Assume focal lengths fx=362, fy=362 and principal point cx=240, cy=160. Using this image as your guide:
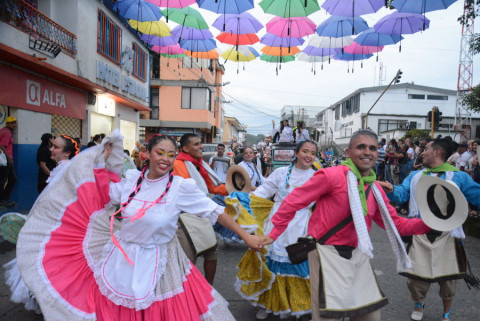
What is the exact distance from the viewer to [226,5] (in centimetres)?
865

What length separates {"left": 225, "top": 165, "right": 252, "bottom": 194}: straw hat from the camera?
454 cm

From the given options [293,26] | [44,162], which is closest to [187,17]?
[293,26]

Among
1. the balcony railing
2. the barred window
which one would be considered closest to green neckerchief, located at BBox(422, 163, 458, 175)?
the balcony railing

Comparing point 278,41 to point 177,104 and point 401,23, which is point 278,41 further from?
point 177,104

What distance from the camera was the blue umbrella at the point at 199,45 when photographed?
11461 millimetres

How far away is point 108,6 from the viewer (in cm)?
1383

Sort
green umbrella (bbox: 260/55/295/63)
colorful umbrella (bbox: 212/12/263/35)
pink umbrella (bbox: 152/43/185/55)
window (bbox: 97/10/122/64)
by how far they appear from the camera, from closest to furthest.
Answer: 1. colorful umbrella (bbox: 212/12/263/35)
2. green umbrella (bbox: 260/55/295/63)
3. pink umbrella (bbox: 152/43/185/55)
4. window (bbox: 97/10/122/64)

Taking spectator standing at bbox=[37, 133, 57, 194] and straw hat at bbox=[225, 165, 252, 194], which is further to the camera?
spectator standing at bbox=[37, 133, 57, 194]

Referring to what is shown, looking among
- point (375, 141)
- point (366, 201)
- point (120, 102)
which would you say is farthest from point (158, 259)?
point (120, 102)

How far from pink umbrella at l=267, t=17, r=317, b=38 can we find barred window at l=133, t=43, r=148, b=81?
31.7 ft

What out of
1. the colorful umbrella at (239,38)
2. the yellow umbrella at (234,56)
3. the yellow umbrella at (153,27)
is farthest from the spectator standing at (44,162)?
the yellow umbrella at (234,56)

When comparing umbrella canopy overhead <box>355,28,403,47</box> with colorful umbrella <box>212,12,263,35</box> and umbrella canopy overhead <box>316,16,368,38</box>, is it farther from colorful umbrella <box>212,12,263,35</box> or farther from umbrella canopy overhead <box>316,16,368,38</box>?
colorful umbrella <box>212,12,263,35</box>

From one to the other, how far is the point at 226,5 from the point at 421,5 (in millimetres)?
4363

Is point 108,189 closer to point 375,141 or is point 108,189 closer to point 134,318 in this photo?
point 134,318
